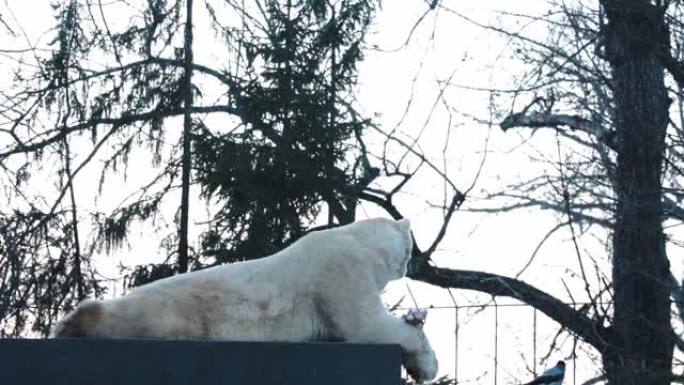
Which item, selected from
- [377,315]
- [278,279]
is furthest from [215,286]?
[377,315]

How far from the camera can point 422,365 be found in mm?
5035

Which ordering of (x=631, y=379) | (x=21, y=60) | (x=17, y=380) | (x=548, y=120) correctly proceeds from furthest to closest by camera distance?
(x=548, y=120), (x=631, y=379), (x=21, y=60), (x=17, y=380)

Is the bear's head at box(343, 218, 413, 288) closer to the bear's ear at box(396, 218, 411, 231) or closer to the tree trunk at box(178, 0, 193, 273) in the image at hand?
the bear's ear at box(396, 218, 411, 231)

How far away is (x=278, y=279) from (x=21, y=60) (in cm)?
654

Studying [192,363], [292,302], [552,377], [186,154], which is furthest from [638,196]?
[192,363]

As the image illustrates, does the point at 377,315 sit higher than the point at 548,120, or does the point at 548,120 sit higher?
the point at 548,120

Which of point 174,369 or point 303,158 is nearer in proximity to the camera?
point 174,369

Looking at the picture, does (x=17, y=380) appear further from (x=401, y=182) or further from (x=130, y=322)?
(x=401, y=182)

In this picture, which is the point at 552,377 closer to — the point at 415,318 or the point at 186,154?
the point at 186,154

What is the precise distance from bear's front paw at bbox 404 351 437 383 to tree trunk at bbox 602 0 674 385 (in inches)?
233

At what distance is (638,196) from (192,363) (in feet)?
24.0

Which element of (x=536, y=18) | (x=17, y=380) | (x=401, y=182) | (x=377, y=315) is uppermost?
(x=536, y=18)

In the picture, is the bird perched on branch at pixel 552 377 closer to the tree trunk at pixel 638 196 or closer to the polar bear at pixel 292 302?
the tree trunk at pixel 638 196

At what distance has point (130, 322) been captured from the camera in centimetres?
438
